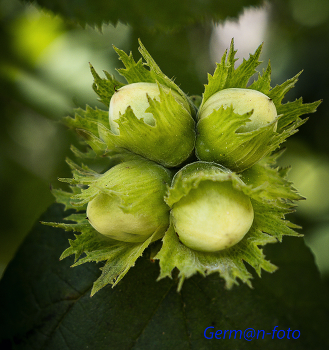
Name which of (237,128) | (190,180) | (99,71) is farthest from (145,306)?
(99,71)

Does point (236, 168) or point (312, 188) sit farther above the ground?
point (236, 168)

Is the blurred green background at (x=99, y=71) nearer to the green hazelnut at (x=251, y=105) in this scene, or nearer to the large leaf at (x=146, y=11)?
the large leaf at (x=146, y=11)

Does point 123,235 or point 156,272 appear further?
point 156,272

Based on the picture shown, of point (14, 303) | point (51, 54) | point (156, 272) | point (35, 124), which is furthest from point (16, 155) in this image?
point (156, 272)

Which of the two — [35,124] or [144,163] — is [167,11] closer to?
[144,163]

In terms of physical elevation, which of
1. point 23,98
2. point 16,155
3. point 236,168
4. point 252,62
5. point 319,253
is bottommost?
point 319,253

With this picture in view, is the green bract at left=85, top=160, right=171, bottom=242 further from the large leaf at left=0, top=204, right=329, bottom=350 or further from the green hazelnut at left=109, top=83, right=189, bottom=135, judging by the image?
the large leaf at left=0, top=204, right=329, bottom=350

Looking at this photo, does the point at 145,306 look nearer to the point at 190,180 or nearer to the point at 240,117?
the point at 190,180

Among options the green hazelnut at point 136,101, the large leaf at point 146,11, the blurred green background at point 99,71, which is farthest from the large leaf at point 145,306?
the large leaf at point 146,11
